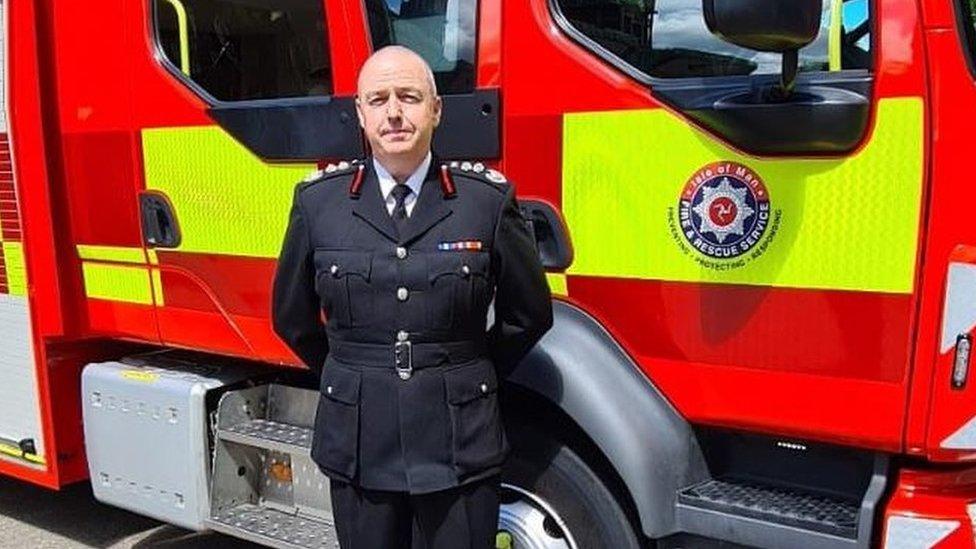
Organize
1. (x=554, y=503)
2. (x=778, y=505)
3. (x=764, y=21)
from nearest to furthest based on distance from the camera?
1. (x=764, y=21)
2. (x=778, y=505)
3. (x=554, y=503)

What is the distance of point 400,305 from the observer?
6.92 feet

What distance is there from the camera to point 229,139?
3072mm

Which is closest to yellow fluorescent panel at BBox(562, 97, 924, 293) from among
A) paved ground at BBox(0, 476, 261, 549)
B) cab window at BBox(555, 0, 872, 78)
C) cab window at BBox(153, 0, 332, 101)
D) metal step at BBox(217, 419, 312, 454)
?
cab window at BBox(555, 0, 872, 78)

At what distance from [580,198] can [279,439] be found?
1.31 metres

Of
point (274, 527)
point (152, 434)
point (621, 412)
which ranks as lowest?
point (274, 527)

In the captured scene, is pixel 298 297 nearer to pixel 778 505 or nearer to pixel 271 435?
pixel 271 435

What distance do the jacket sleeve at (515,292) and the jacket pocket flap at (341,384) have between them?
32 cm

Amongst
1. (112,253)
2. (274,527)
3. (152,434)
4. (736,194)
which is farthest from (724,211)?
(112,253)

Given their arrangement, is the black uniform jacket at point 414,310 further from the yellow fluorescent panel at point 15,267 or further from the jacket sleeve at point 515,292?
the yellow fluorescent panel at point 15,267

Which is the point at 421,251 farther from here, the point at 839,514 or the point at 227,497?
the point at 227,497

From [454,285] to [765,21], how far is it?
784 mm

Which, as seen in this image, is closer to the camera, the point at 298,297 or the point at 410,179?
the point at 410,179

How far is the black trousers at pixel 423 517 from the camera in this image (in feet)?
7.23

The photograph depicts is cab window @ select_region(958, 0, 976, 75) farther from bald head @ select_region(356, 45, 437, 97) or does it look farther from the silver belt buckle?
the silver belt buckle
